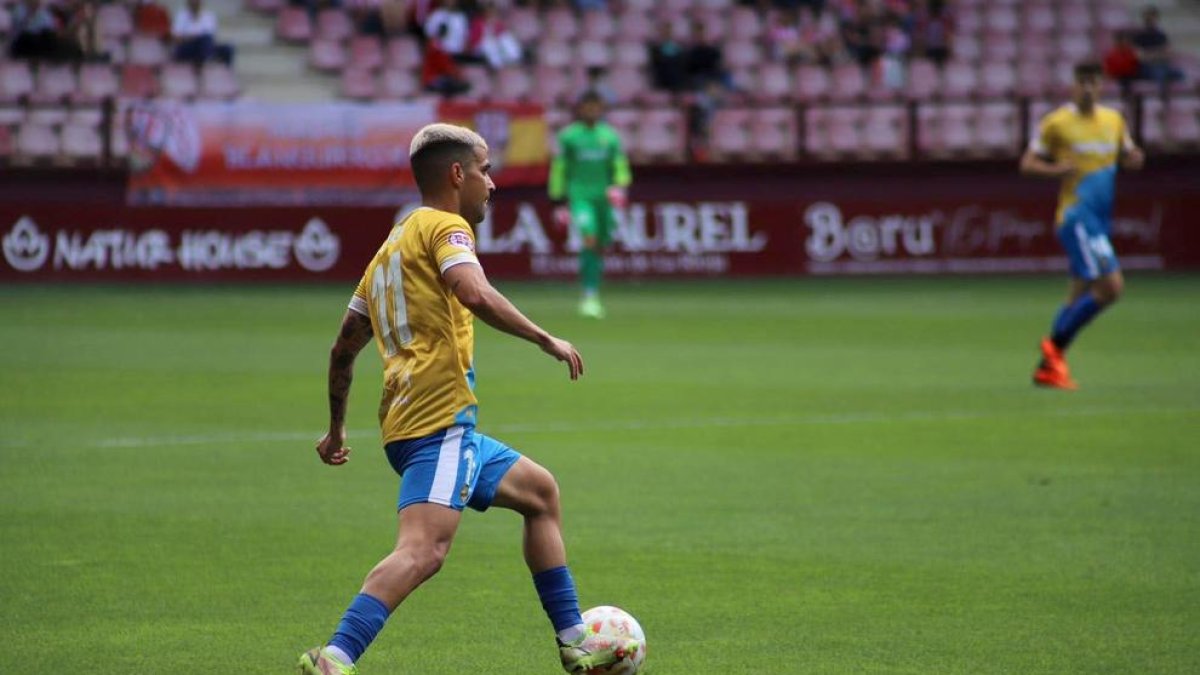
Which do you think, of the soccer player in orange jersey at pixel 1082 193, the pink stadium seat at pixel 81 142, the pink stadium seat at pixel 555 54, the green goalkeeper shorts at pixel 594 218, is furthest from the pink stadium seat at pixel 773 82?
the soccer player in orange jersey at pixel 1082 193

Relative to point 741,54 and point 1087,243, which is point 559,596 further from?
point 741,54

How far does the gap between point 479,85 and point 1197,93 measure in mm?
10768

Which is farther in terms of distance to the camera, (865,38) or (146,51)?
(865,38)

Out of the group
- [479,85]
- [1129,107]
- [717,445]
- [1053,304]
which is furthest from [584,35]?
[717,445]

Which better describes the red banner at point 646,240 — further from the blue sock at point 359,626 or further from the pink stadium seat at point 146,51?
the blue sock at point 359,626

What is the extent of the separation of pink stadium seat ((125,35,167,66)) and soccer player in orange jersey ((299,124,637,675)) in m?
23.5

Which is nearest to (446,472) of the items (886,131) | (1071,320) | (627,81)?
(1071,320)

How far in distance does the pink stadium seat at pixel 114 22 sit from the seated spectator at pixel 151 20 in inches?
5.6

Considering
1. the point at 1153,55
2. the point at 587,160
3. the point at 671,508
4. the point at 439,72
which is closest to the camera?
the point at 671,508

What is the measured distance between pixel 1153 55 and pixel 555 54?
31.1 ft

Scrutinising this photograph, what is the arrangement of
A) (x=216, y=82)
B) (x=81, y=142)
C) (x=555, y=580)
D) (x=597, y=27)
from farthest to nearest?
(x=597, y=27) < (x=216, y=82) < (x=81, y=142) < (x=555, y=580)

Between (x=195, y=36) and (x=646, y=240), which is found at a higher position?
(x=195, y=36)

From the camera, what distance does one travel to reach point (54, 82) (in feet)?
90.4

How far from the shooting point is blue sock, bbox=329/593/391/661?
5312 mm
